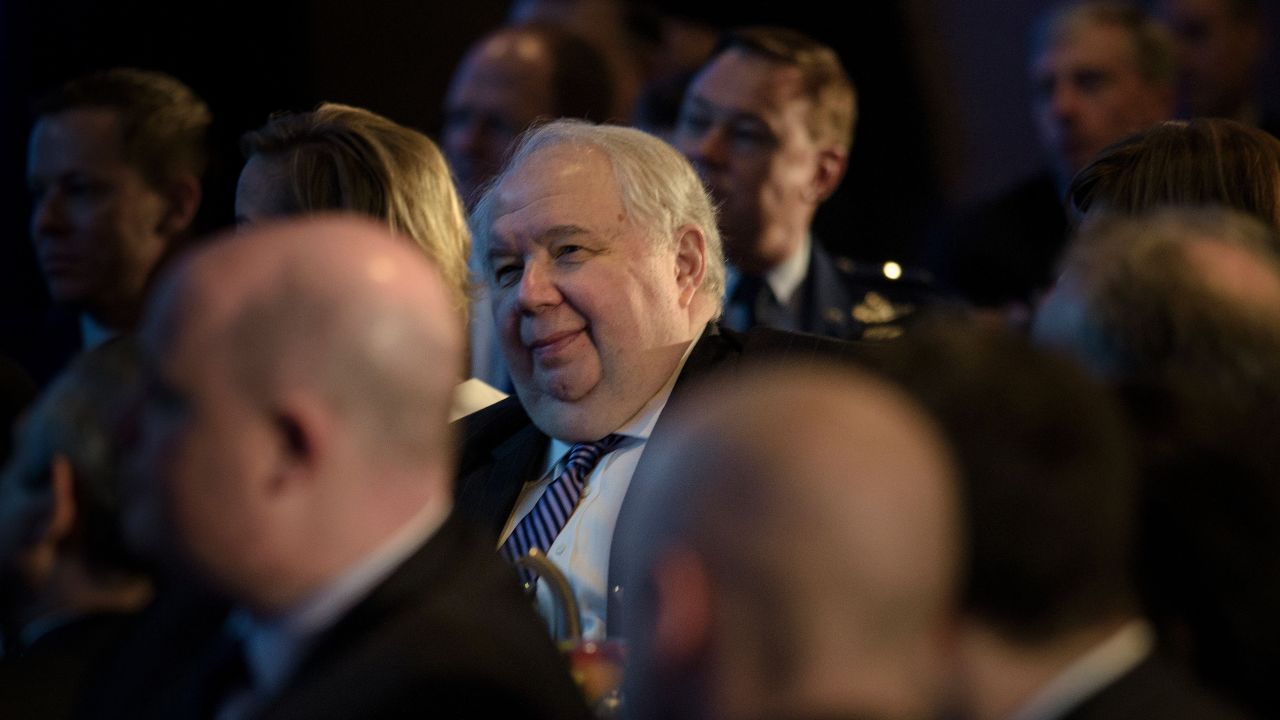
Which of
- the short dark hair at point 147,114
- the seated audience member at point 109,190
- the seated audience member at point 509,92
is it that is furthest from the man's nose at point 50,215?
the seated audience member at point 509,92

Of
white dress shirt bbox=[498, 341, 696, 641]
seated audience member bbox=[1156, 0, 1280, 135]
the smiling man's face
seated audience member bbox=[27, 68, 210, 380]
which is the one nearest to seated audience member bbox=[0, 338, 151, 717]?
white dress shirt bbox=[498, 341, 696, 641]

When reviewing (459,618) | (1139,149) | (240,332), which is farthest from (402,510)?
(1139,149)

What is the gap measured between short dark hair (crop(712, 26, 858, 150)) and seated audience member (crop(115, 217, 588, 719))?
2988 millimetres

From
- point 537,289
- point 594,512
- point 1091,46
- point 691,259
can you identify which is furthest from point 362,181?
point 1091,46

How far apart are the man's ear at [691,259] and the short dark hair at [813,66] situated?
61.2 inches

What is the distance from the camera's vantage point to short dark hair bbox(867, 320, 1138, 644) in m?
1.38

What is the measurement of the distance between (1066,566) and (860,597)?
0.21 meters

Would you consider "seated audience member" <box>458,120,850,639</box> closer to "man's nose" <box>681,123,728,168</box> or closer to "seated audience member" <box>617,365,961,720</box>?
"man's nose" <box>681,123,728,168</box>

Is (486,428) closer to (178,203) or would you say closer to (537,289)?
(537,289)

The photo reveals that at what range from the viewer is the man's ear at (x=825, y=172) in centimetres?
452

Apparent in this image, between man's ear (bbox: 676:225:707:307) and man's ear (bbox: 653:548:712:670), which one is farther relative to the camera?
man's ear (bbox: 676:225:707:307)

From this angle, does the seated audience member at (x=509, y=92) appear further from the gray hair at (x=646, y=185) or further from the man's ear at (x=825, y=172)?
the gray hair at (x=646, y=185)

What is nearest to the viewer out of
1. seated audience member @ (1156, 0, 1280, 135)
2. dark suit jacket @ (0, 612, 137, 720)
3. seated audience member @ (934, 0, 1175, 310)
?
→ dark suit jacket @ (0, 612, 137, 720)

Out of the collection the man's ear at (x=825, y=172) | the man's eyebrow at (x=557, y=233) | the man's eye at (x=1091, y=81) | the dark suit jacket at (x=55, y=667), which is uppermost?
the man's eyebrow at (x=557, y=233)
